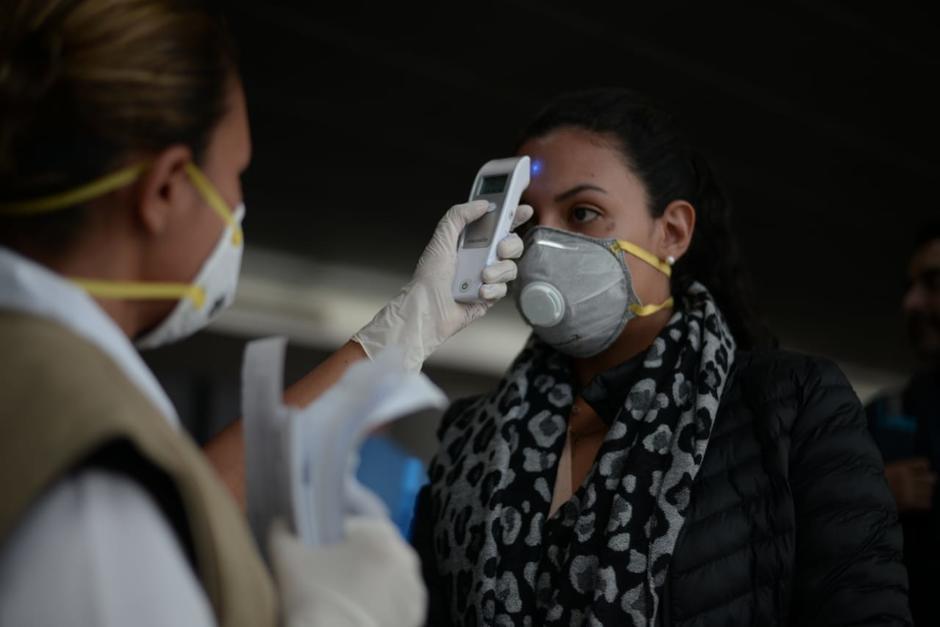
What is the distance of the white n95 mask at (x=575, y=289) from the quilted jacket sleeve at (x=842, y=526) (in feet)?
→ 1.28

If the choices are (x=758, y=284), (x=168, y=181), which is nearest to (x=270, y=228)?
(x=758, y=284)

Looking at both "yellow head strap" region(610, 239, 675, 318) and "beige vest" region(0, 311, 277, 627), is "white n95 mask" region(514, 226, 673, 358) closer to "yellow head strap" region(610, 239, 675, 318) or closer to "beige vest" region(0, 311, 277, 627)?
"yellow head strap" region(610, 239, 675, 318)

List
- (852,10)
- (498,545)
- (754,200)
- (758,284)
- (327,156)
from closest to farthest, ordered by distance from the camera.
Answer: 1. (498,545)
2. (852,10)
3. (327,156)
4. (754,200)
5. (758,284)

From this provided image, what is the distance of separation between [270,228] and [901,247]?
440cm

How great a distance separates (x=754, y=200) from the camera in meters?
6.85

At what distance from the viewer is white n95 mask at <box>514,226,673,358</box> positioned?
1914 millimetres

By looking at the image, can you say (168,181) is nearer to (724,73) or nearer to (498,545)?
(498,545)

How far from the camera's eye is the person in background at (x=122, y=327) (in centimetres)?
84

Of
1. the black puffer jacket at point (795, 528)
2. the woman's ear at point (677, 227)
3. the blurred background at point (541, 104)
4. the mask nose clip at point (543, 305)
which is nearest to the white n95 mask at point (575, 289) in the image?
the mask nose clip at point (543, 305)

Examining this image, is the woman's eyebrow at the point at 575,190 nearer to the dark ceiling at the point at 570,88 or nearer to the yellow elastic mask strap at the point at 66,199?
the yellow elastic mask strap at the point at 66,199

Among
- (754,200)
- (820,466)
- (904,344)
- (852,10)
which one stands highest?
(852,10)

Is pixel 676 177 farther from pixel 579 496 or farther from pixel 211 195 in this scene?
pixel 211 195

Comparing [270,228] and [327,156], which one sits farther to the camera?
[270,228]

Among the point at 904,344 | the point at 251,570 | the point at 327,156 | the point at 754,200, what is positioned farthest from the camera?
the point at 904,344
